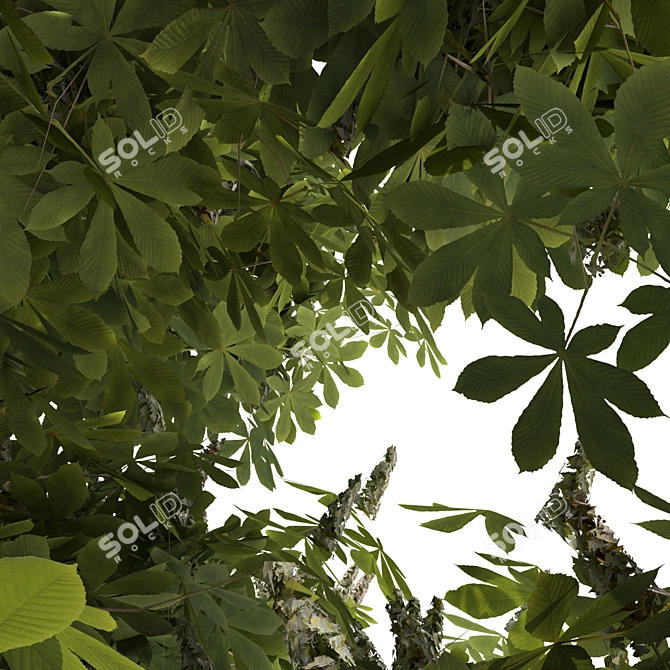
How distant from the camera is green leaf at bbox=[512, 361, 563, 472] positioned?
0.60m

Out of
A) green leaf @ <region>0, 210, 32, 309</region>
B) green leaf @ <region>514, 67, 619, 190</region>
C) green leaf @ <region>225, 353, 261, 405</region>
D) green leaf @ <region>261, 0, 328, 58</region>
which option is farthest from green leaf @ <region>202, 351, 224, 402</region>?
green leaf @ <region>514, 67, 619, 190</region>

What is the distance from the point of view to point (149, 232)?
747mm

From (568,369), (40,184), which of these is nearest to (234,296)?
(40,184)

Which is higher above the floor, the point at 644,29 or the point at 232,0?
the point at 232,0

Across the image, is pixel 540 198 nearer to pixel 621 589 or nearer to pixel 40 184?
pixel 621 589

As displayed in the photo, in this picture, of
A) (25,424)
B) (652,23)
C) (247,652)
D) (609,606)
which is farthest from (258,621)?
(652,23)

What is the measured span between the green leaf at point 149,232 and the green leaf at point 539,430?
410mm

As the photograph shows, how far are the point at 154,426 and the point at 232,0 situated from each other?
0.93 metres

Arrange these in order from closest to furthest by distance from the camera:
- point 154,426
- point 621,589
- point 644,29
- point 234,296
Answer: point 644,29, point 621,589, point 234,296, point 154,426

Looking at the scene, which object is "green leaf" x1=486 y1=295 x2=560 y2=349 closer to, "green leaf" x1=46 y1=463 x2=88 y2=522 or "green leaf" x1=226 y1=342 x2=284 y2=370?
"green leaf" x1=46 y1=463 x2=88 y2=522

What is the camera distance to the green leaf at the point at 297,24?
646 millimetres

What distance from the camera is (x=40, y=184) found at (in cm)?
77

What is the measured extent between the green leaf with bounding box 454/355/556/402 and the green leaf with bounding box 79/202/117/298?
0.41 meters

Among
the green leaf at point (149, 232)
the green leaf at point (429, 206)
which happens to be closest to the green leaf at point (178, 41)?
the green leaf at point (149, 232)
